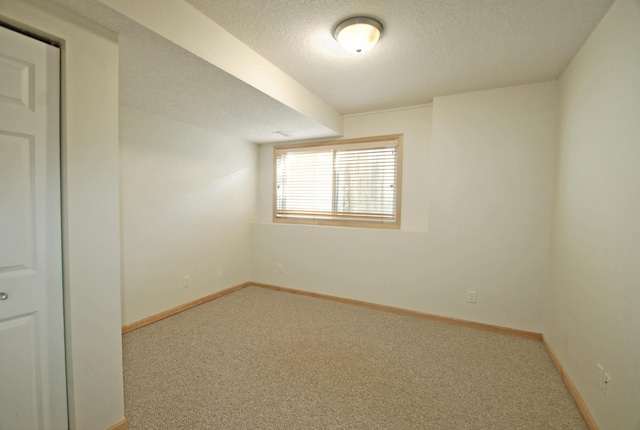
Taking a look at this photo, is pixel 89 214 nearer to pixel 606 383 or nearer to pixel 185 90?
pixel 185 90

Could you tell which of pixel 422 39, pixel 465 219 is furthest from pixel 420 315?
pixel 422 39

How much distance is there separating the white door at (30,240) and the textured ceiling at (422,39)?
953 millimetres

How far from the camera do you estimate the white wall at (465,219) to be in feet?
8.98

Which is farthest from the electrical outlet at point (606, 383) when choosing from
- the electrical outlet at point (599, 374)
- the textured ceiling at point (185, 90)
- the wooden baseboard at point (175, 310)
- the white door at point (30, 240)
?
the wooden baseboard at point (175, 310)

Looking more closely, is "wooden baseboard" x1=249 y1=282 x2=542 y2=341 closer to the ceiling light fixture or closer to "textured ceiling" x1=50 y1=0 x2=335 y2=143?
"textured ceiling" x1=50 y1=0 x2=335 y2=143

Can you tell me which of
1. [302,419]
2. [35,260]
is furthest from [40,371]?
[302,419]

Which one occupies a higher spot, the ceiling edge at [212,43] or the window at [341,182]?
the ceiling edge at [212,43]

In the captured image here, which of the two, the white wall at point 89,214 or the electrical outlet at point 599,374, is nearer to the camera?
the white wall at point 89,214

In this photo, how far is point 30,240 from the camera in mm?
1285

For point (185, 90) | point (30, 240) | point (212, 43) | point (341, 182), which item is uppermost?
point (212, 43)

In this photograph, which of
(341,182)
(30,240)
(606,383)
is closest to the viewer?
(30,240)

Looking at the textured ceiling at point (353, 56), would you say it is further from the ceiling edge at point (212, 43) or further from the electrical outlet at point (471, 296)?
the electrical outlet at point (471, 296)

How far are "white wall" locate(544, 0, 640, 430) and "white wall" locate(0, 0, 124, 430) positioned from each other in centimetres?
260

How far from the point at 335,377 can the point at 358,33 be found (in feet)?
7.95
